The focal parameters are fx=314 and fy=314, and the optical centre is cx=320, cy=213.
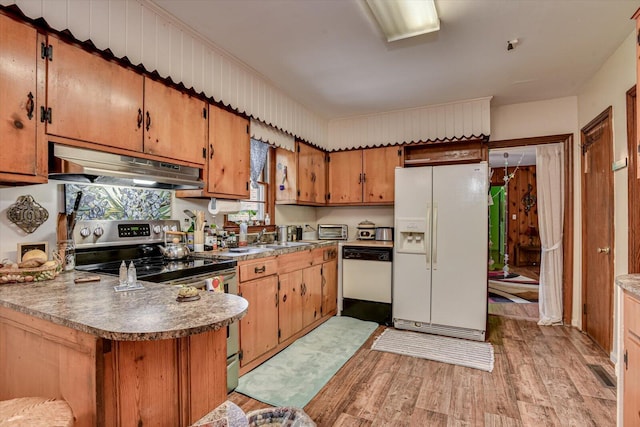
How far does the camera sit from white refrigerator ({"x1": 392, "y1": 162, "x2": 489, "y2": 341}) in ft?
10.3

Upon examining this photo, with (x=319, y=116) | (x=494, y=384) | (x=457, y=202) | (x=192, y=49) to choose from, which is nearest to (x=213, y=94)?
(x=192, y=49)

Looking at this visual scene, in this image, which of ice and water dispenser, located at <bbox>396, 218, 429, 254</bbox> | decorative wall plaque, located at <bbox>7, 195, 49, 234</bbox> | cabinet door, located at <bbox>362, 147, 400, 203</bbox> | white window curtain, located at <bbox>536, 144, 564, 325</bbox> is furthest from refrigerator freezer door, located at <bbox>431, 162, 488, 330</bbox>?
decorative wall plaque, located at <bbox>7, 195, 49, 234</bbox>

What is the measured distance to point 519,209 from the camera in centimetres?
757

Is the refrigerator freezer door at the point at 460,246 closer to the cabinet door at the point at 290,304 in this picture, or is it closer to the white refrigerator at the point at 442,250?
the white refrigerator at the point at 442,250

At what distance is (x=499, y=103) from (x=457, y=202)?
58.5 inches

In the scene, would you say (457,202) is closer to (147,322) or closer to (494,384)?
(494,384)

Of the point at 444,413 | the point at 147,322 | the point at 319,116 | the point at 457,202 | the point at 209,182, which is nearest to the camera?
the point at 147,322

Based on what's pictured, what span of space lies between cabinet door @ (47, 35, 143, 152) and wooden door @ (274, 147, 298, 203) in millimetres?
1925

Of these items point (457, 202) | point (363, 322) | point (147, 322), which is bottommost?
point (363, 322)

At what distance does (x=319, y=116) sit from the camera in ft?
13.8

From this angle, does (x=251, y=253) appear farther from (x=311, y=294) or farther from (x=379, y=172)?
(x=379, y=172)

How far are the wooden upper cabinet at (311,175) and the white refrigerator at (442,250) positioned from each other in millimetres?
1076

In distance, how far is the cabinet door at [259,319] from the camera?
95.7 inches

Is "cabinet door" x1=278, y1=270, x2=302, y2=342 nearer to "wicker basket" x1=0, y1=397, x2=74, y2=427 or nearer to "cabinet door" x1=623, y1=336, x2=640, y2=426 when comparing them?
"wicker basket" x1=0, y1=397, x2=74, y2=427
